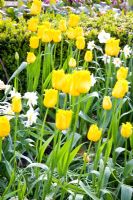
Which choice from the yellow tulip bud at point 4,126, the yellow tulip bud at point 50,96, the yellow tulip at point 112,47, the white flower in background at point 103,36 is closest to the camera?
the yellow tulip bud at point 4,126

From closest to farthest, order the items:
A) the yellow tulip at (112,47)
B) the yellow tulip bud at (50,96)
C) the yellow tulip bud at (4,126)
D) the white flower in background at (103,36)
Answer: the yellow tulip bud at (4,126)
the yellow tulip bud at (50,96)
the yellow tulip at (112,47)
the white flower in background at (103,36)

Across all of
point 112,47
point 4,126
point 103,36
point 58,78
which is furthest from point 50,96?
point 103,36

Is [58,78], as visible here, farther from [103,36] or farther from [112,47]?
[103,36]

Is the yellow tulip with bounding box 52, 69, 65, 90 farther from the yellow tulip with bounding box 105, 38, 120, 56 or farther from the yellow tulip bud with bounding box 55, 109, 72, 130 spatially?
the yellow tulip with bounding box 105, 38, 120, 56

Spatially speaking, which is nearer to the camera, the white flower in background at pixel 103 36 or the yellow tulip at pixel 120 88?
the yellow tulip at pixel 120 88

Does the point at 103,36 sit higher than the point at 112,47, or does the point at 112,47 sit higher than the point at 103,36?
the point at 112,47

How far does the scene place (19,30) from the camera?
3.77m

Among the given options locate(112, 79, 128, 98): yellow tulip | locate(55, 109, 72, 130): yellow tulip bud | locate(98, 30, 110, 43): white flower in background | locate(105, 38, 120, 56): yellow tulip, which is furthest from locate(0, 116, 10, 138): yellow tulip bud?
locate(98, 30, 110, 43): white flower in background

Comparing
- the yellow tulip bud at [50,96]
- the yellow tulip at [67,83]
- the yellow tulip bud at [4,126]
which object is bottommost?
the yellow tulip bud at [4,126]

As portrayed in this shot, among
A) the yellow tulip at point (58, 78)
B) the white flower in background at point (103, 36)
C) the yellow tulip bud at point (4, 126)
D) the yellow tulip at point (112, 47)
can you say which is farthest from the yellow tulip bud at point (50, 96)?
the white flower in background at point (103, 36)

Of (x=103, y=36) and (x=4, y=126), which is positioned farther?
(x=103, y=36)

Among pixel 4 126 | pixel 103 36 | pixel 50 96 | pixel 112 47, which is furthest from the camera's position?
pixel 103 36

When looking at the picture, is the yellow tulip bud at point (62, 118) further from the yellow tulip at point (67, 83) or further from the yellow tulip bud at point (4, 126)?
the yellow tulip bud at point (4, 126)

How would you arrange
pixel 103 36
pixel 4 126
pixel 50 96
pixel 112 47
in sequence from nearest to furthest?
pixel 4 126, pixel 50 96, pixel 112 47, pixel 103 36
